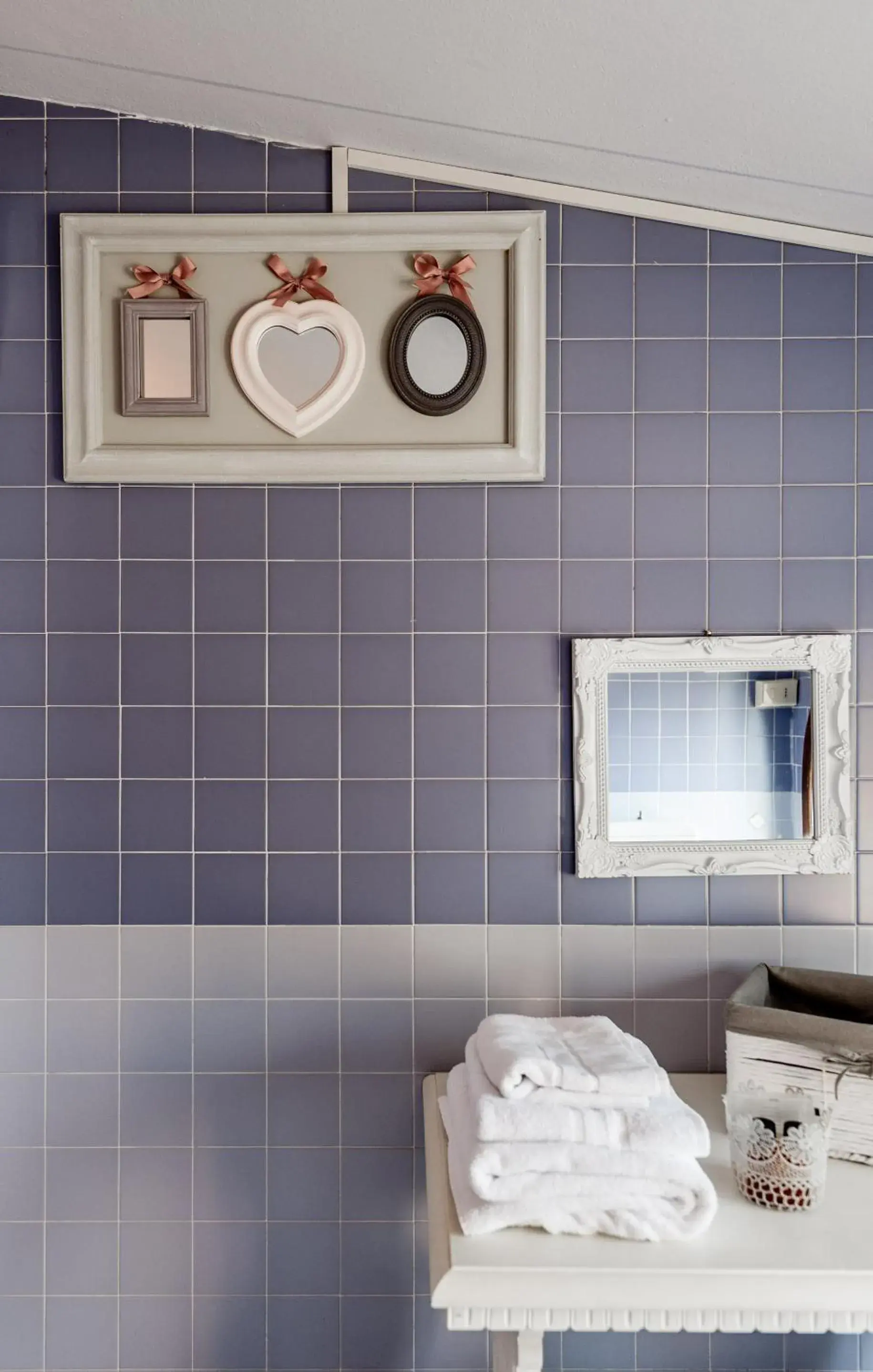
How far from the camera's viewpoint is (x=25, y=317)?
1669mm

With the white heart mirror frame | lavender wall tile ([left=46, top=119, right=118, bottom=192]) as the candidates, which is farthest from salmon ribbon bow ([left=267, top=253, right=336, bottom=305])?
lavender wall tile ([left=46, top=119, right=118, bottom=192])

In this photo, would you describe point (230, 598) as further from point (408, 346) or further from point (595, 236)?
point (595, 236)

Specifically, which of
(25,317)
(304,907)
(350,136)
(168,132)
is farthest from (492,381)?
(304,907)

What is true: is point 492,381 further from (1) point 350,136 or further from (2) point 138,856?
(2) point 138,856

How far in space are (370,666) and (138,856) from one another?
1.69ft

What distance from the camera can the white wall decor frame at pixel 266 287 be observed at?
163cm

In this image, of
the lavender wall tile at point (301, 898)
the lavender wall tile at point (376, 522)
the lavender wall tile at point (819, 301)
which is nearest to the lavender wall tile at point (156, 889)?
the lavender wall tile at point (301, 898)

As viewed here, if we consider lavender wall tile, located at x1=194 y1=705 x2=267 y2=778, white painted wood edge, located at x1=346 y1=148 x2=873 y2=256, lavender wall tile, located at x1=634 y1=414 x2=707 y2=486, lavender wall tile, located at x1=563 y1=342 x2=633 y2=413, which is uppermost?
white painted wood edge, located at x1=346 y1=148 x2=873 y2=256

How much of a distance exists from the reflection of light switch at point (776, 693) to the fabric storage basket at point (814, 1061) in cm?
49

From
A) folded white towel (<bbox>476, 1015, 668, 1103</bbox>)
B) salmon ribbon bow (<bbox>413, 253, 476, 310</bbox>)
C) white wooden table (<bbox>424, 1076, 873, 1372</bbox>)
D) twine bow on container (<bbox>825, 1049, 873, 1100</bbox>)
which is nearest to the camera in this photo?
white wooden table (<bbox>424, 1076, 873, 1372</bbox>)

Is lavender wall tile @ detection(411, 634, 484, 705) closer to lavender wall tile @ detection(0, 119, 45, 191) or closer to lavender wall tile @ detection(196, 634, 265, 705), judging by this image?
lavender wall tile @ detection(196, 634, 265, 705)

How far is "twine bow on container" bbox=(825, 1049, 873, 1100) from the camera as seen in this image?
4.42ft

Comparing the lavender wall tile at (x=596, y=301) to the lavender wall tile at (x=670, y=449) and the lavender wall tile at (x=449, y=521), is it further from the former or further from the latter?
the lavender wall tile at (x=449, y=521)

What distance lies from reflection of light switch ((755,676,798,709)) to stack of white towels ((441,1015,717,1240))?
0.70 metres
